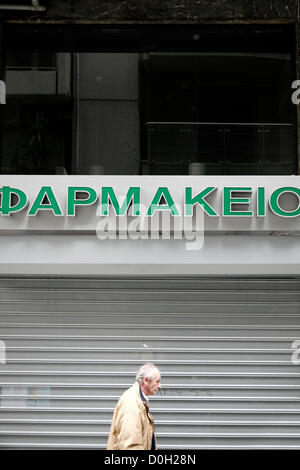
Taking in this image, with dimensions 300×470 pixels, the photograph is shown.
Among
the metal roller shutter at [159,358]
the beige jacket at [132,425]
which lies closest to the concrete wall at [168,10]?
the metal roller shutter at [159,358]

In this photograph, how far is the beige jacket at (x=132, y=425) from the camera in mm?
6090

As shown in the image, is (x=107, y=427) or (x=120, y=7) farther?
(x=120, y=7)

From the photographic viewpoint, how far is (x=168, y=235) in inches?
372

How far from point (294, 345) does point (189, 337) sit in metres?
1.51

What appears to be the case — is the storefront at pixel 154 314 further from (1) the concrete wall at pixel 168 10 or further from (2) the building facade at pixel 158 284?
(1) the concrete wall at pixel 168 10

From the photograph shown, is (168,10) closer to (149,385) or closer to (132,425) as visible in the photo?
(149,385)

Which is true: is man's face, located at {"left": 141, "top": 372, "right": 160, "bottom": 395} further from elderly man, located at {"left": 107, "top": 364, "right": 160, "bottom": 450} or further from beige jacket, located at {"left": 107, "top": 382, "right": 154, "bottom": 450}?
beige jacket, located at {"left": 107, "top": 382, "right": 154, "bottom": 450}

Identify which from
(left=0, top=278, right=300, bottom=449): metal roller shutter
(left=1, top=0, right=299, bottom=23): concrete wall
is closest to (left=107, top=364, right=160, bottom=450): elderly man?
A: (left=0, top=278, right=300, bottom=449): metal roller shutter

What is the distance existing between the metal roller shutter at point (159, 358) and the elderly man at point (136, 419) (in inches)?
111

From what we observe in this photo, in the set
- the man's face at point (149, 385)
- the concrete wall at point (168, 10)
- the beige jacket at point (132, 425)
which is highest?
the concrete wall at point (168, 10)

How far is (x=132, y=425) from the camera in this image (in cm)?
611
